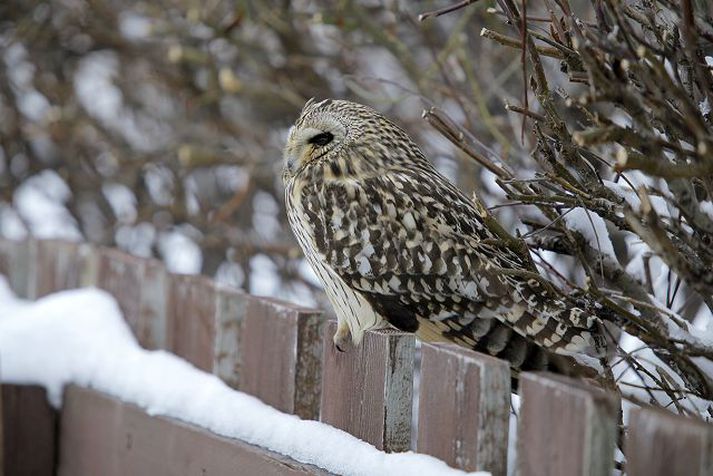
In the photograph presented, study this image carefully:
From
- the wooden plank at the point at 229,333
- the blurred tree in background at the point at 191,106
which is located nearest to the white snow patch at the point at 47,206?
the blurred tree in background at the point at 191,106

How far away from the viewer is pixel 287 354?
2641 millimetres

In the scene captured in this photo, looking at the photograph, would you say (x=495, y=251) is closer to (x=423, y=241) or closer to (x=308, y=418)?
(x=423, y=241)

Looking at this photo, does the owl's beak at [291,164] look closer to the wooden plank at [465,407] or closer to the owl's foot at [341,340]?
the owl's foot at [341,340]

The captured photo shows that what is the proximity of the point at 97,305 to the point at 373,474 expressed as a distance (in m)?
→ 1.62

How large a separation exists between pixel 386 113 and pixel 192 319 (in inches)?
84.1

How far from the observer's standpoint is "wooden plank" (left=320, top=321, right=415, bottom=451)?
219cm

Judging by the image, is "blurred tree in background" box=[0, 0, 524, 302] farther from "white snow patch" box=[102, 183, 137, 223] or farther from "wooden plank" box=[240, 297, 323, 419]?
"wooden plank" box=[240, 297, 323, 419]

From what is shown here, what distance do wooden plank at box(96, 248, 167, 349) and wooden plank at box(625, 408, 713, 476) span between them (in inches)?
75.2

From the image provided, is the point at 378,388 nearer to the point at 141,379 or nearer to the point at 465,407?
the point at 465,407

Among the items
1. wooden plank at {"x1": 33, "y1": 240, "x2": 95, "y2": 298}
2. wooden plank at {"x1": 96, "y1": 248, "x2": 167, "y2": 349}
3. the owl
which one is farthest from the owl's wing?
wooden plank at {"x1": 33, "y1": 240, "x2": 95, "y2": 298}

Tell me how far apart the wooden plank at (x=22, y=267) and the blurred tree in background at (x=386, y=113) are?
2.59 ft

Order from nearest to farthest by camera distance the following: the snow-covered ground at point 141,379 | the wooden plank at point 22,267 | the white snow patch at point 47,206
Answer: the snow-covered ground at point 141,379 < the wooden plank at point 22,267 < the white snow patch at point 47,206

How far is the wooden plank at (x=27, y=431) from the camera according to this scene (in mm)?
3299

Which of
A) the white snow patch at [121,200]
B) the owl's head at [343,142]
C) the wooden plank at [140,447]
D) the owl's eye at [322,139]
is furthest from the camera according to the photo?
the white snow patch at [121,200]
